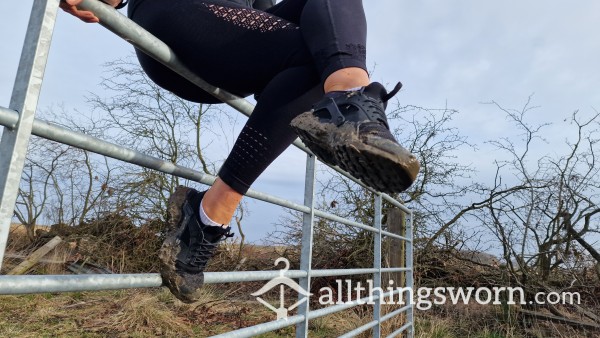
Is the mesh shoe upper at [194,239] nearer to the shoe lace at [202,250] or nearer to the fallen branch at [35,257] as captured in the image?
the shoe lace at [202,250]

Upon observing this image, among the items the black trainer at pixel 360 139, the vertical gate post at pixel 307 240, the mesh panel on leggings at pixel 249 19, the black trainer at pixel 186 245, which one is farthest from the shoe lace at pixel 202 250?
the vertical gate post at pixel 307 240

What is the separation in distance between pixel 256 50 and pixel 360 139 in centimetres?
31

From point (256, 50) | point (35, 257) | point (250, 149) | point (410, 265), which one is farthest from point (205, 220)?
point (35, 257)

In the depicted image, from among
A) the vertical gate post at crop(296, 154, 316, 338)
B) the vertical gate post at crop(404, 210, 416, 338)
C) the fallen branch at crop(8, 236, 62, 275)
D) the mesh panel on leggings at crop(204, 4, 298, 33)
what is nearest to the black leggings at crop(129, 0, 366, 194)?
the mesh panel on leggings at crop(204, 4, 298, 33)

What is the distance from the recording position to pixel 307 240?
147cm

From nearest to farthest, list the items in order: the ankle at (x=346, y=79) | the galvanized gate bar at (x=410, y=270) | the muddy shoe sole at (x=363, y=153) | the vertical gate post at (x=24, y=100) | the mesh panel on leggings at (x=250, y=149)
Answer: the vertical gate post at (x=24, y=100), the muddy shoe sole at (x=363, y=153), the ankle at (x=346, y=79), the mesh panel on leggings at (x=250, y=149), the galvanized gate bar at (x=410, y=270)

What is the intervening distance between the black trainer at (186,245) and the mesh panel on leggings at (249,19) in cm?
34

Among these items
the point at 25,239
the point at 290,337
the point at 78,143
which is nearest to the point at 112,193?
the point at 25,239

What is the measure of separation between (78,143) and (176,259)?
0.95ft

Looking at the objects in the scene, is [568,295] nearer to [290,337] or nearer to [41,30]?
[290,337]

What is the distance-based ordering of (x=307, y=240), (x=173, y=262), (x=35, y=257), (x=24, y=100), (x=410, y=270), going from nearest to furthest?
(x=24, y=100)
(x=173, y=262)
(x=307, y=240)
(x=410, y=270)
(x=35, y=257)

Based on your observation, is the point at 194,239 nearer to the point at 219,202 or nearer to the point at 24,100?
the point at 219,202

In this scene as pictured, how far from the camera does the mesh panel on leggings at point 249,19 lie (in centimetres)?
86

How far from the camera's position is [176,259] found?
0.83 meters
